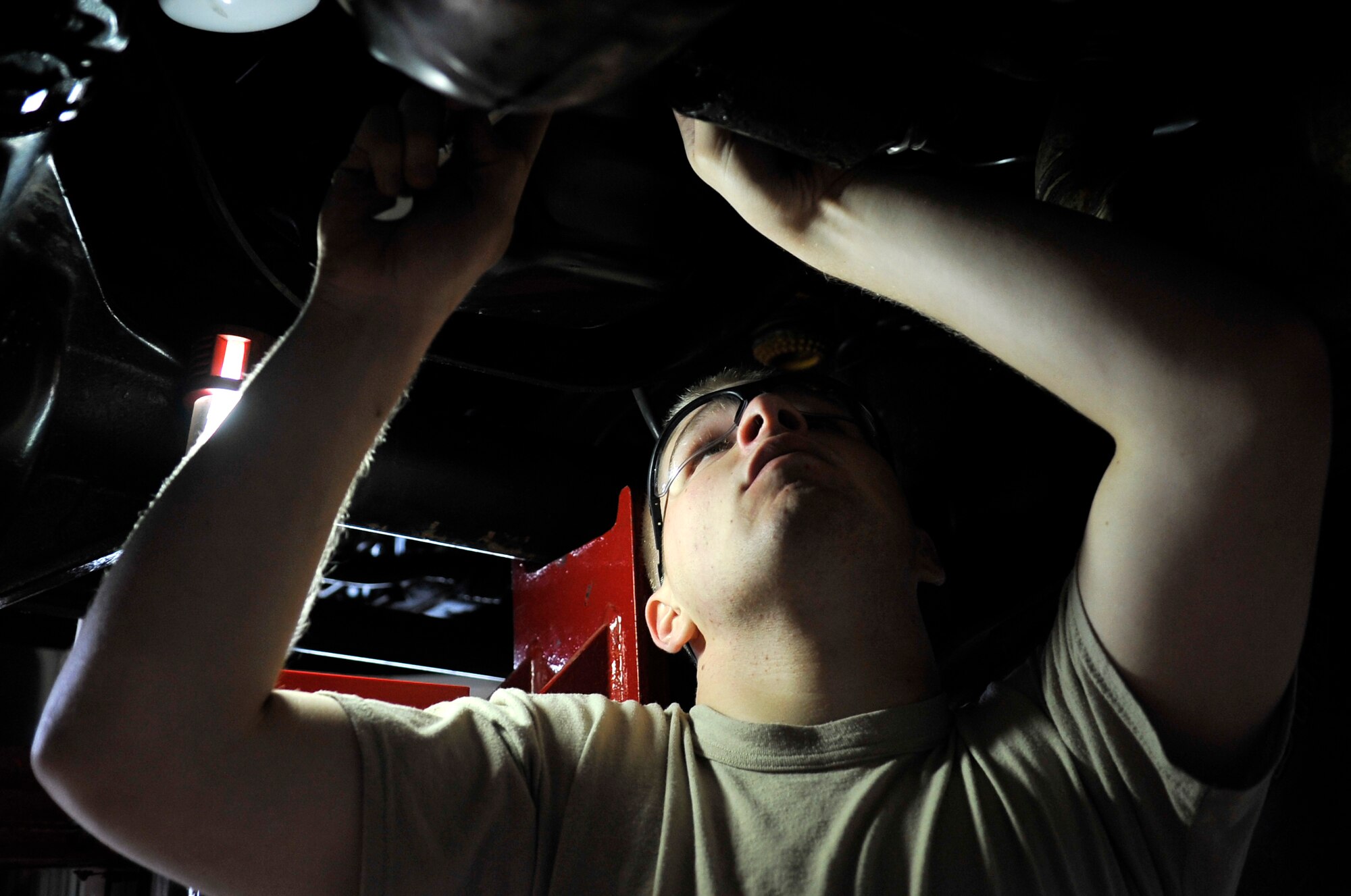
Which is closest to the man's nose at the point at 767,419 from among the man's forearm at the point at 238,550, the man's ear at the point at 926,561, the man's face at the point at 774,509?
the man's face at the point at 774,509

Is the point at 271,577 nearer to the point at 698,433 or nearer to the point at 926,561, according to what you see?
the point at 698,433

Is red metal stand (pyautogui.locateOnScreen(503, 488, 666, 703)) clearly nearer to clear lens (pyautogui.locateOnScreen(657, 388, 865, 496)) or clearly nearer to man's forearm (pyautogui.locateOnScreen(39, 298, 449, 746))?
clear lens (pyautogui.locateOnScreen(657, 388, 865, 496))

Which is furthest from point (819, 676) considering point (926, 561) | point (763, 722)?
point (926, 561)

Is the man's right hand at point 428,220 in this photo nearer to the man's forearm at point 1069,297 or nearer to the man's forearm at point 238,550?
the man's forearm at point 238,550

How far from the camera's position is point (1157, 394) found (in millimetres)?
867

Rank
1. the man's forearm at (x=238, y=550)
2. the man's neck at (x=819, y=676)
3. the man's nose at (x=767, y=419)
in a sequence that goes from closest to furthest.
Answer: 1. the man's forearm at (x=238, y=550)
2. the man's neck at (x=819, y=676)
3. the man's nose at (x=767, y=419)

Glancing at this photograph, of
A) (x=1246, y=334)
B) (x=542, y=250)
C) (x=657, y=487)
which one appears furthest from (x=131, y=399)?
(x=1246, y=334)

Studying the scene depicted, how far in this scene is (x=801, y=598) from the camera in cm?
112

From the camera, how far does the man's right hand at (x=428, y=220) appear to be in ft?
2.82

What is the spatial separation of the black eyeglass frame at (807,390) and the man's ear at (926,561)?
10cm

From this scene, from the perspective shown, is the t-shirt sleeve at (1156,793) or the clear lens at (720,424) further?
the clear lens at (720,424)

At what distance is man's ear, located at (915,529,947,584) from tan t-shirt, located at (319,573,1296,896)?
26 cm

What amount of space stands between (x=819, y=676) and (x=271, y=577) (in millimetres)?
580

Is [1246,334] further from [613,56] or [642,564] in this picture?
[642,564]
